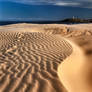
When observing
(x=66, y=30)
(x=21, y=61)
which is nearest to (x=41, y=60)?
(x=21, y=61)

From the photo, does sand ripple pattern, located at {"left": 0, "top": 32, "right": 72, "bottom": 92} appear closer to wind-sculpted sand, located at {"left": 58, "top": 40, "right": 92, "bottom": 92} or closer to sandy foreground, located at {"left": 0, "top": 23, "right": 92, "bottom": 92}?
sandy foreground, located at {"left": 0, "top": 23, "right": 92, "bottom": 92}

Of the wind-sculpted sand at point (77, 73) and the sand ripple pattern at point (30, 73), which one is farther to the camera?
the wind-sculpted sand at point (77, 73)

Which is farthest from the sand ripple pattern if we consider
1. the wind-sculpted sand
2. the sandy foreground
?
the wind-sculpted sand

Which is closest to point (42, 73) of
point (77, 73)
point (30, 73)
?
point (30, 73)


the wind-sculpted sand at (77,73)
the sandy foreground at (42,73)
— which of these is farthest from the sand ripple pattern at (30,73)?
the wind-sculpted sand at (77,73)

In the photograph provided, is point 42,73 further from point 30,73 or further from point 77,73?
point 77,73

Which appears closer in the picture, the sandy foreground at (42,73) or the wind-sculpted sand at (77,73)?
the sandy foreground at (42,73)

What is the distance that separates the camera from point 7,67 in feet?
13.7

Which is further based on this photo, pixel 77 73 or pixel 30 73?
pixel 77 73

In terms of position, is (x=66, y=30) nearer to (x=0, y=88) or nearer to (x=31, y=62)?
(x=31, y=62)

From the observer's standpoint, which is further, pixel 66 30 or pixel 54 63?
pixel 66 30

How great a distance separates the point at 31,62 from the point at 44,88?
171 centimetres

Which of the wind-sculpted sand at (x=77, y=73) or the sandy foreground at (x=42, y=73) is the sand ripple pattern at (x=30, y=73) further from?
the wind-sculpted sand at (x=77, y=73)

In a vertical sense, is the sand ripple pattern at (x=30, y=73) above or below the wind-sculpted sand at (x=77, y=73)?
above
